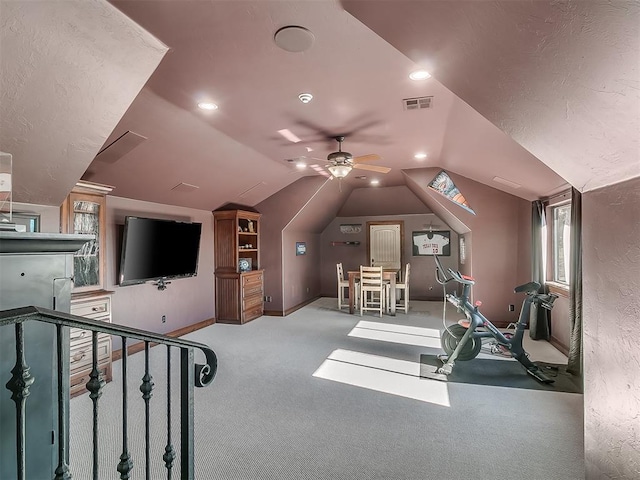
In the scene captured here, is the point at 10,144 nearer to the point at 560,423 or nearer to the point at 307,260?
the point at 560,423

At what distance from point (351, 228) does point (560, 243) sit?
18.0 feet

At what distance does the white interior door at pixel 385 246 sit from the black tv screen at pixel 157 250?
5.28 meters

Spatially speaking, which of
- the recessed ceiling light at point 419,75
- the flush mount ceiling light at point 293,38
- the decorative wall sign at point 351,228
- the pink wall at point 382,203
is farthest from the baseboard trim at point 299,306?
the flush mount ceiling light at point 293,38

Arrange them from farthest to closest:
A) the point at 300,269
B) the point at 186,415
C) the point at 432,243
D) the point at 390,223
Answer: the point at 390,223 < the point at 432,243 < the point at 300,269 < the point at 186,415

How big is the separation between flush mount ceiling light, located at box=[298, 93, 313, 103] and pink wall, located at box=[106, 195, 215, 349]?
307 centimetres

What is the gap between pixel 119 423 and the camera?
2.78m

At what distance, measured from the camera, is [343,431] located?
269 centimetres

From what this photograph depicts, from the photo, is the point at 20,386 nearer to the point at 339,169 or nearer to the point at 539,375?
the point at 339,169

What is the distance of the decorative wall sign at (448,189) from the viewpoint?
596 centimetres

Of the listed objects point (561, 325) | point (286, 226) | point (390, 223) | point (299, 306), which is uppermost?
point (390, 223)

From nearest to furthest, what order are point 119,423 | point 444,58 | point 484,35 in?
point 484,35
point 444,58
point 119,423

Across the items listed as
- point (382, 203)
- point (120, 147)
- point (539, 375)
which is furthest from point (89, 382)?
point (382, 203)

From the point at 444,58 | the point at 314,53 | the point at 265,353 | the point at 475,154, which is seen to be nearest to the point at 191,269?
the point at 265,353

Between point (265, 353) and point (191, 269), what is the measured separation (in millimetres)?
2086
